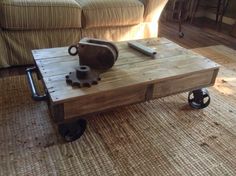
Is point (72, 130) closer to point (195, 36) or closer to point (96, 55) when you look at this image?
point (96, 55)

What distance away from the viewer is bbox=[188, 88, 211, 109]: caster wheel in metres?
1.62

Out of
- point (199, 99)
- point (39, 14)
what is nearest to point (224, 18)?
point (199, 99)

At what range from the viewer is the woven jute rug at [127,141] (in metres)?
1.18

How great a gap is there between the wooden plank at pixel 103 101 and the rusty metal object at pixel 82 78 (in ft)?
0.23

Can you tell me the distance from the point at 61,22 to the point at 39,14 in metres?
0.18

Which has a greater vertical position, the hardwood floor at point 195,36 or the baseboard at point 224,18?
the baseboard at point 224,18

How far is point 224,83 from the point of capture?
78.7 inches

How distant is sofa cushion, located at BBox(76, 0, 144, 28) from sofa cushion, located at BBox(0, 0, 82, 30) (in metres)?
0.08

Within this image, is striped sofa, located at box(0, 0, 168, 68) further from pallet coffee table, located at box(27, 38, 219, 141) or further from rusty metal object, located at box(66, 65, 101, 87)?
rusty metal object, located at box(66, 65, 101, 87)

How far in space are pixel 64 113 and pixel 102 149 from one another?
0.30 meters

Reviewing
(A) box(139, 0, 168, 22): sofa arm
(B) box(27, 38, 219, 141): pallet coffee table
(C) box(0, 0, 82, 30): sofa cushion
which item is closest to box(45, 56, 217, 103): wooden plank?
(B) box(27, 38, 219, 141): pallet coffee table

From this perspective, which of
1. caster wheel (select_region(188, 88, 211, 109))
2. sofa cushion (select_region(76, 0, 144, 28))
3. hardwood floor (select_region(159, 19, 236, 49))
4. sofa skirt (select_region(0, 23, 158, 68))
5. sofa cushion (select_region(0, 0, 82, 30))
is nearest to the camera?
caster wheel (select_region(188, 88, 211, 109))

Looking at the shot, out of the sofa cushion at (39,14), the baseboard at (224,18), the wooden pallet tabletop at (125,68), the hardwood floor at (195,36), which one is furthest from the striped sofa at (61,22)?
the baseboard at (224,18)

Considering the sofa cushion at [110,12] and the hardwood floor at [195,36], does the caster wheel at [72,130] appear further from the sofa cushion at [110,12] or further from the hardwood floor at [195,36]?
the hardwood floor at [195,36]
